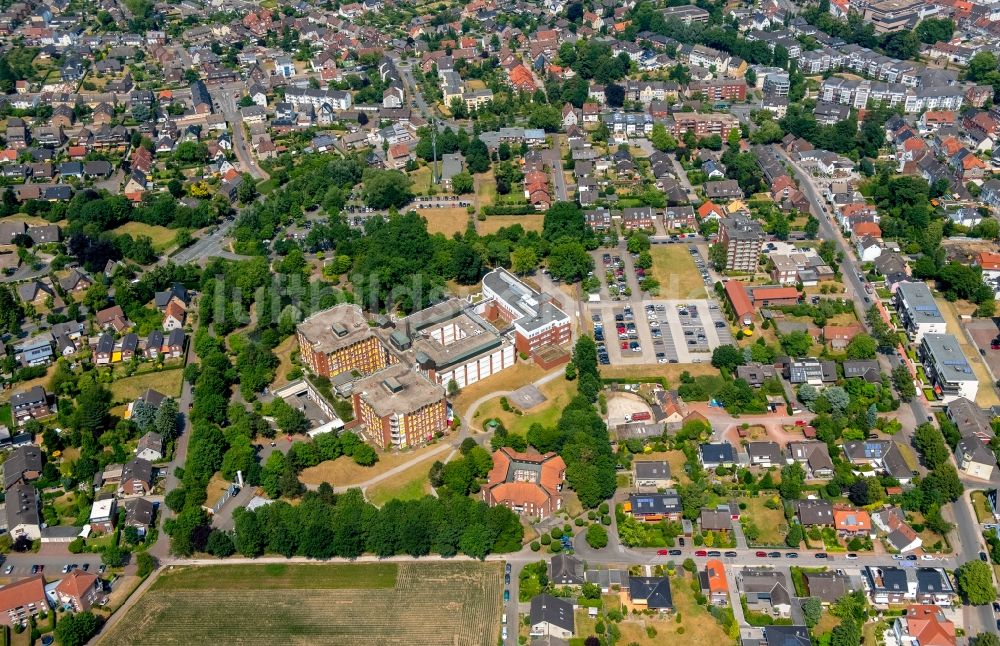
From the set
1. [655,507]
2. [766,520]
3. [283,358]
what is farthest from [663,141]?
[655,507]

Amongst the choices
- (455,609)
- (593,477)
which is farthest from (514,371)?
(455,609)

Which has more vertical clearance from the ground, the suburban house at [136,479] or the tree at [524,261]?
the suburban house at [136,479]

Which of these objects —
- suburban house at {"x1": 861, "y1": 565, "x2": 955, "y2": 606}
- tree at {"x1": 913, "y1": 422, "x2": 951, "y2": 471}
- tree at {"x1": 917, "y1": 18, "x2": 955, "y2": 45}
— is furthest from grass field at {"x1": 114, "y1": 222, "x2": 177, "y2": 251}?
tree at {"x1": 917, "y1": 18, "x2": 955, "y2": 45}

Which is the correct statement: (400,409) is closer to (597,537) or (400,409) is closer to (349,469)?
(349,469)

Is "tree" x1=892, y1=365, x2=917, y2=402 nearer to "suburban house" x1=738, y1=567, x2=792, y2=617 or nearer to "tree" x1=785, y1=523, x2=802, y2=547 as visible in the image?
"tree" x1=785, y1=523, x2=802, y2=547

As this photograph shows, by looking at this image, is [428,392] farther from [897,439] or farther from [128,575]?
[897,439]

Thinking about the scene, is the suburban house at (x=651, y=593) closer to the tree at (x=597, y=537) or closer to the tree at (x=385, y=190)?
the tree at (x=597, y=537)

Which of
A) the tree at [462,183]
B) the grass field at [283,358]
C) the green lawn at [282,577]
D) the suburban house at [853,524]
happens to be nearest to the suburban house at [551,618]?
the green lawn at [282,577]
